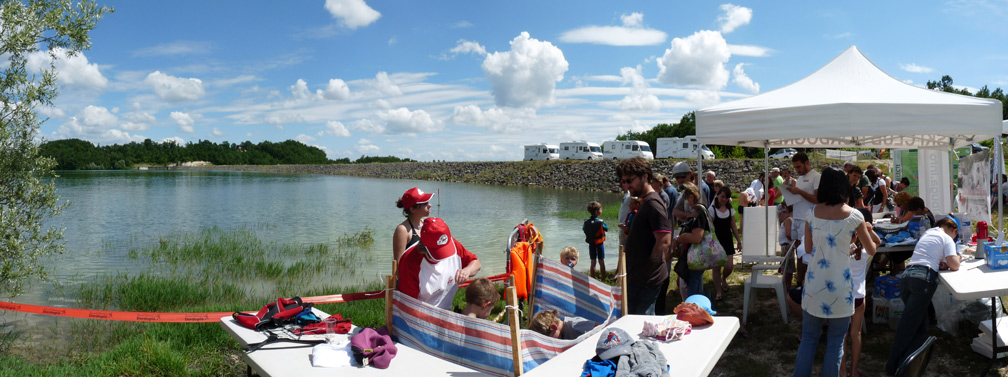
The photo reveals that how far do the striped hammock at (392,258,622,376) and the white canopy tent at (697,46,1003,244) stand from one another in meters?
2.98

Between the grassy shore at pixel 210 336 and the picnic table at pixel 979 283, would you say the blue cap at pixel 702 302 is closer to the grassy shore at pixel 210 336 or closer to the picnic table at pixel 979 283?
the grassy shore at pixel 210 336

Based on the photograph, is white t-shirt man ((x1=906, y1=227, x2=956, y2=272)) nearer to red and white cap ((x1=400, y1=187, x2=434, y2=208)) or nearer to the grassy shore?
the grassy shore

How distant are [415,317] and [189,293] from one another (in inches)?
270

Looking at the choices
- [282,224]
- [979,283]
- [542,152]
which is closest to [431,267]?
[979,283]

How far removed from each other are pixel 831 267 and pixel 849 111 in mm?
2244

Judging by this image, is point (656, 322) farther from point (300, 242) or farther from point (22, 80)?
point (300, 242)

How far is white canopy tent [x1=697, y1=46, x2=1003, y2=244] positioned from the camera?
516cm

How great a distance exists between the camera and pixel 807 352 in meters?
3.79

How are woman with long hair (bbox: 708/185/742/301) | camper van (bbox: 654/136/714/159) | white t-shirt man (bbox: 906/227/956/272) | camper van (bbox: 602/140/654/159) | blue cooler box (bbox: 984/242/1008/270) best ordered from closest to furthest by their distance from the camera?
white t-shirt man (bbox: 906/227/956/272) → blue cooler box (bbox: 984/242/1008/270) → woman with long hair (bbox: 708/185/742/301) → camper van (bbox: 654/136/714/159) → camper van (bbox: 602/140/654/159)

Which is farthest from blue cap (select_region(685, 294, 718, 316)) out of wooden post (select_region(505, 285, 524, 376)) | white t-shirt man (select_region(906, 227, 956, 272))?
white t-shirt man (select_region(906, 227, 956, 272))

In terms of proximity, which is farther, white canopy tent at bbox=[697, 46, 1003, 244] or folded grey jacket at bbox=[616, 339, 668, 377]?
white canopy tent at bbox=[697, 46, 1003, 244]

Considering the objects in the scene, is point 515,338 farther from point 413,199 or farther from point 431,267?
point 413,199

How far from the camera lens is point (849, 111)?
518cm

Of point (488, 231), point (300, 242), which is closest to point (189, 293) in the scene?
point (300, 242)
